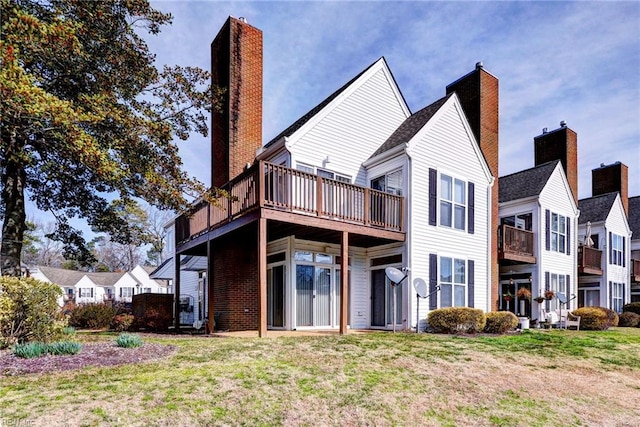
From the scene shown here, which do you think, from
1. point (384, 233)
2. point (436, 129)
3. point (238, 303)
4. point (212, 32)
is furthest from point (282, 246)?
point (212, 32)

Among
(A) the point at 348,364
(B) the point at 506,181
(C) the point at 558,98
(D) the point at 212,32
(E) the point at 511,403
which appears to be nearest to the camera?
(E) the point at 511,403

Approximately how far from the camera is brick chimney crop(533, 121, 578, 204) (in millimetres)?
25000

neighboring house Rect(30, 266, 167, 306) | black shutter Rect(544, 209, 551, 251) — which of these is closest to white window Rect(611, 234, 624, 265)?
black shutter Rect(544, 209, 551, 251)

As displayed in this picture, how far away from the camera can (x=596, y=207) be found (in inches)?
1109

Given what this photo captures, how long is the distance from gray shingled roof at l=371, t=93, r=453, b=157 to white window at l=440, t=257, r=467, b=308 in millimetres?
4560

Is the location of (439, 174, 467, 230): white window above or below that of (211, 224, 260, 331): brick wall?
above

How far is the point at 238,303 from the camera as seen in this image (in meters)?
15.0

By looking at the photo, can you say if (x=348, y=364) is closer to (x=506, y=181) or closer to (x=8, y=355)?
(x=8, y=355)

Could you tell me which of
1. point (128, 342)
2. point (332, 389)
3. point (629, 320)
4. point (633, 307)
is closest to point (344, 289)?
point (332, 389)

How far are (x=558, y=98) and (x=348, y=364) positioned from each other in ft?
65.9

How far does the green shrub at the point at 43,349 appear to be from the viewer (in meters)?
6.91

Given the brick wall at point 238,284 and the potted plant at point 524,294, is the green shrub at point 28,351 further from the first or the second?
the potted plant at point 524,294

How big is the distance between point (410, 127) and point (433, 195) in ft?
9.47

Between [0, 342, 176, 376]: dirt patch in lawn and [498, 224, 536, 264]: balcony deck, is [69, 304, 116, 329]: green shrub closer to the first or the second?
[0, 342, 176, 376]: dirt patch in lawn
